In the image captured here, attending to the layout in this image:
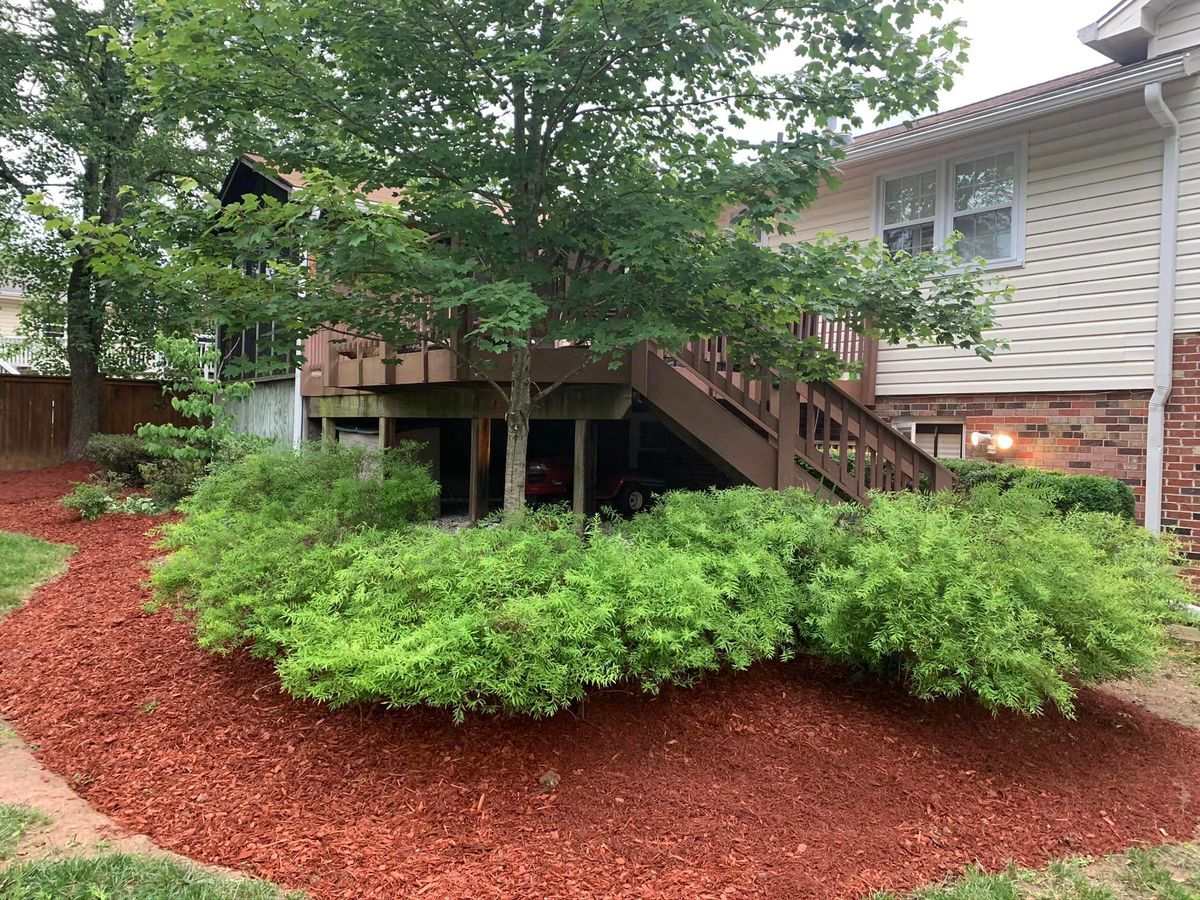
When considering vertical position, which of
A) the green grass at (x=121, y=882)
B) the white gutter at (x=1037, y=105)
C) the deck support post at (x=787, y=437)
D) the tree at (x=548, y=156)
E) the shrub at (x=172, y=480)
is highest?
the white gutter at (x=1037, y=105)

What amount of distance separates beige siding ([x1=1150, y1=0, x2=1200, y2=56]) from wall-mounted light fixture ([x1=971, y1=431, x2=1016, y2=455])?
13.0 feet

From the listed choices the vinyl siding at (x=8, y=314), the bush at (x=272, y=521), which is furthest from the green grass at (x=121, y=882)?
the vinyl siding at (x=8, y=314)

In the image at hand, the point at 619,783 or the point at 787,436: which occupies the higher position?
the point at 787,436

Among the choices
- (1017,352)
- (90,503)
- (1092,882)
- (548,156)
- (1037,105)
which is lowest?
(1092,882)

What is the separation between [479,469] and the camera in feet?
26.2

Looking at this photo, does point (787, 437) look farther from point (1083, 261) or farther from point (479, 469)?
point (1083, 261)

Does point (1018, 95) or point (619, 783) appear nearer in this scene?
point (619, 783)

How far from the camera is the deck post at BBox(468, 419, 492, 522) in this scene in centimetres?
780

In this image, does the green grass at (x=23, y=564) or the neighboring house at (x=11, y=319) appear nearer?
the green grass at (x=23, y=564)

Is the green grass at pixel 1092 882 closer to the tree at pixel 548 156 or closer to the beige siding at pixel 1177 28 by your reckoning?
the tree at pixel 548 156

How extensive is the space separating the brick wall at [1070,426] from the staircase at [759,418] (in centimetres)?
189

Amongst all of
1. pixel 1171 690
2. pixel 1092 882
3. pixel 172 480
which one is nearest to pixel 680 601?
pixel 1092 882

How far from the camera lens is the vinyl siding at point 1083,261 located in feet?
23.3

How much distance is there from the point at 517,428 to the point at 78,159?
14695mm
